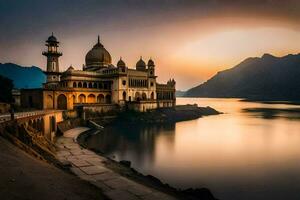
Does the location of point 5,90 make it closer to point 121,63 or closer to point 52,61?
point 52,61

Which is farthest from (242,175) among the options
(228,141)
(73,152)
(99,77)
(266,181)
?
(99,77)

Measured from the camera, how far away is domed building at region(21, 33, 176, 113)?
196 feet

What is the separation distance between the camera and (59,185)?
15.9 metres

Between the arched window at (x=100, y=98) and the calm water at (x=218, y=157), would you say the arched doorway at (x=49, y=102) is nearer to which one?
the calm water at (x=218, y=157)

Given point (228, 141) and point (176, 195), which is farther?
point (228, 141)

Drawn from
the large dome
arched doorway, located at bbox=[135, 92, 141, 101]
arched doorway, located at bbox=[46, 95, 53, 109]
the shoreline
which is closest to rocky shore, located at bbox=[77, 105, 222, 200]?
the shoreline

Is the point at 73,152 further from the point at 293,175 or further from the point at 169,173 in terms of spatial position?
the point at 293,175

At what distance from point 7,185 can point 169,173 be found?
19.1m

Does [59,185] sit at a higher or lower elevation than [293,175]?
higher

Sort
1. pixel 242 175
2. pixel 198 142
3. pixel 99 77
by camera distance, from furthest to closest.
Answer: pixel 99 77
pixel 198 142
pixel 242 175

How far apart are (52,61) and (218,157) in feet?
175

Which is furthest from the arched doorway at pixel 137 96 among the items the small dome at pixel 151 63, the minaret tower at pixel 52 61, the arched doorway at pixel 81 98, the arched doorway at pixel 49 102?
the arched doorway at pixel 49 102

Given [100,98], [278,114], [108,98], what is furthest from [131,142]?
[278,114]

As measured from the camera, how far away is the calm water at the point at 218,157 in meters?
25.6
